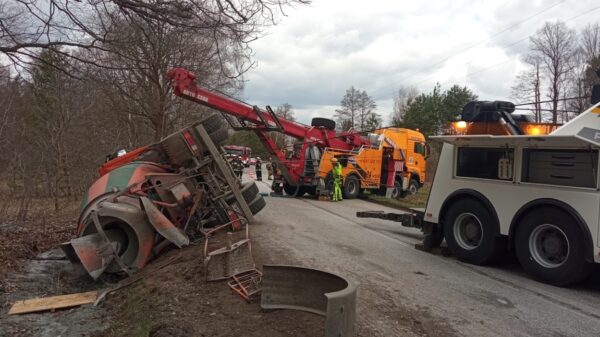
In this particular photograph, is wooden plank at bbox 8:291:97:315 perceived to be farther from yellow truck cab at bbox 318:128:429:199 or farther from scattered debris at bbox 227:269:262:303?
yellow truck cab at bbox 318:128:429:199

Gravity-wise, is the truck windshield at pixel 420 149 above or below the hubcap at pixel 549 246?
above

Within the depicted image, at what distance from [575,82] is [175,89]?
48.6 metres

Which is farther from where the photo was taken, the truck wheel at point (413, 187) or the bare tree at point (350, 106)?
the bare tree at point (350, 106)

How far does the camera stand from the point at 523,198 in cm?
757

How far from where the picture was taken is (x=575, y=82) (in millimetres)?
51844

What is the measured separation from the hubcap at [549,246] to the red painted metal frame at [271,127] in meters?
10.7

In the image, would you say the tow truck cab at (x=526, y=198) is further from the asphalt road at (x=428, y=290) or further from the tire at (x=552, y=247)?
the asphalt road at (x=428, y=290)

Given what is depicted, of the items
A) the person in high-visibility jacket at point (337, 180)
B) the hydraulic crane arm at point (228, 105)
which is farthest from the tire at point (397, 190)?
the hydraulic crane arm at point (228, 105)

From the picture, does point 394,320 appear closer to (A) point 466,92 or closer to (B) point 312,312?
(B) point 312,312

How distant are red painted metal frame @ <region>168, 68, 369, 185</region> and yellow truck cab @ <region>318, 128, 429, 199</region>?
1.64ft

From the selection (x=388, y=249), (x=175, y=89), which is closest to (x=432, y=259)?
(x=388, y=249)

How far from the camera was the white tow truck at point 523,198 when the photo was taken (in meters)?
6.70

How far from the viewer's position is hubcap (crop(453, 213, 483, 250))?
27.7 feet

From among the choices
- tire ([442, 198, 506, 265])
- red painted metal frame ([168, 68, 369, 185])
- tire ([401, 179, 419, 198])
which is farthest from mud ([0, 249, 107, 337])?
tire ([401, 179, 419, 198])
